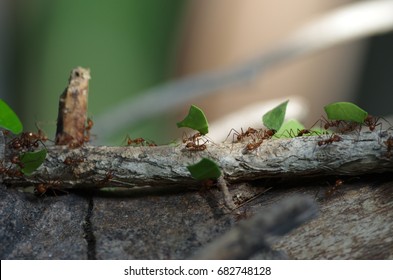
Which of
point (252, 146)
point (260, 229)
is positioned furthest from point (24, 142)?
point (260, 229)

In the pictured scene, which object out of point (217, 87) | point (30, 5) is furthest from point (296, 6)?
point (30, 5)

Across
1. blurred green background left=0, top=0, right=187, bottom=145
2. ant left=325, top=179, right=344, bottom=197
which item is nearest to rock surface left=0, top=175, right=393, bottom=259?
ant left=325, top=179, right=344, bottom=197

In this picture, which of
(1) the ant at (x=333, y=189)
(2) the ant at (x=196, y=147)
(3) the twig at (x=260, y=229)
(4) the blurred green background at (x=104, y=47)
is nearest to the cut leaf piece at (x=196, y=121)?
(2) the ant at (x=196, y=147)

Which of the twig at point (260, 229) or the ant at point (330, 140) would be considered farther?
the ant at point (330, 140)

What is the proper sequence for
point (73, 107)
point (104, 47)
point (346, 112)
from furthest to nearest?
point (104, 47), point (73, 107), point (346, 112)

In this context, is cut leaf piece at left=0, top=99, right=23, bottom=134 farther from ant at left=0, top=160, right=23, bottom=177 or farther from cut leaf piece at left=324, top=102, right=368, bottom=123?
cut leaf piece at left=324, top=102, right=368, bottom=123

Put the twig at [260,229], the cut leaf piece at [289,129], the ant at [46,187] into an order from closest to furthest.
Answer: the twig at [260,229]
the ant at [46,187]
the cut leaf piece at [289,129]

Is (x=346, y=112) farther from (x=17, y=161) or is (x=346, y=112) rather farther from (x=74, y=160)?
(x=17, y=161)

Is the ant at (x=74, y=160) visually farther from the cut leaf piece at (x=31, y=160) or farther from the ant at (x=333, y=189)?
Result: the ant at (x=333, y=189)
